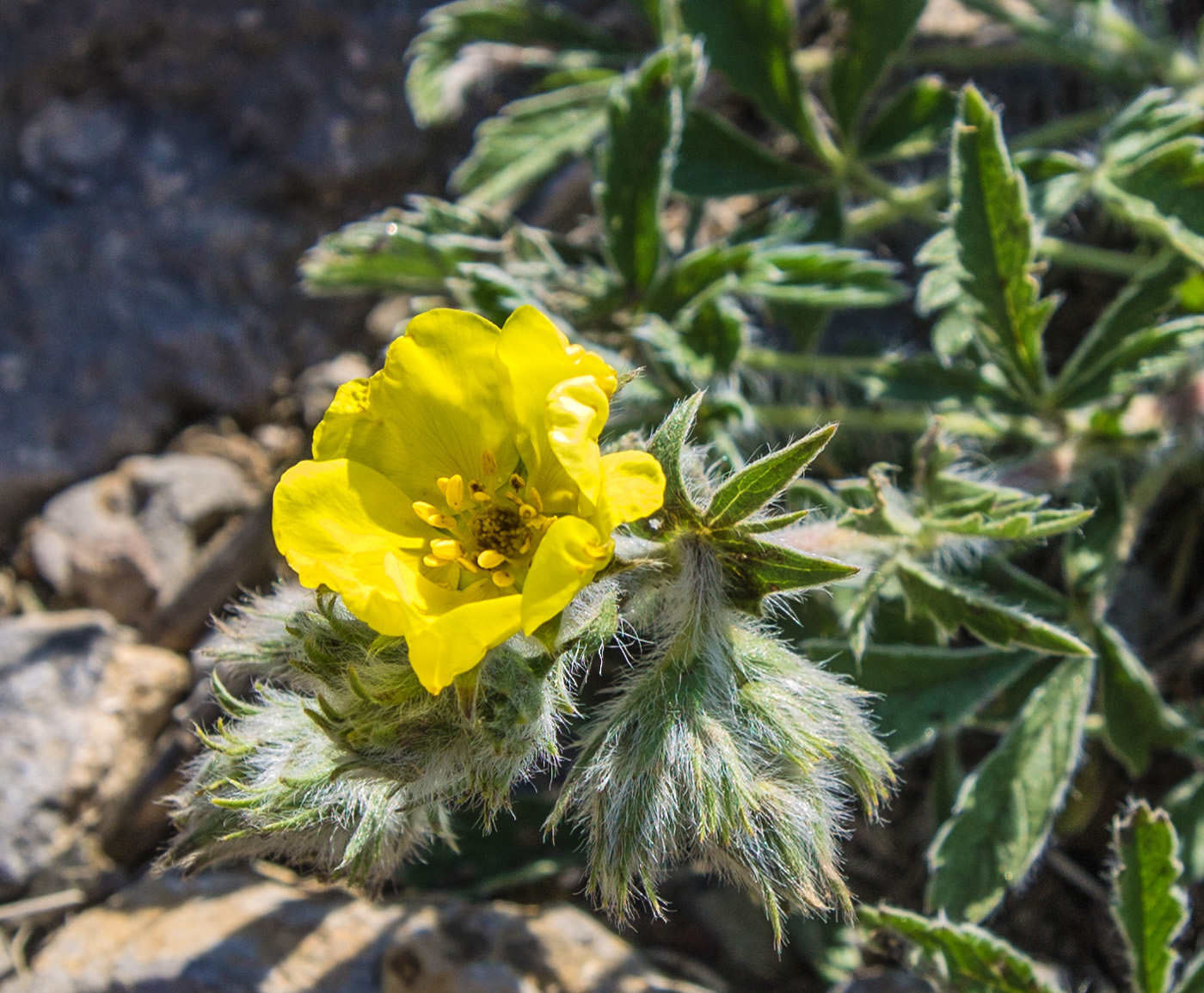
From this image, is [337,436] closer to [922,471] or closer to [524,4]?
[922,471]

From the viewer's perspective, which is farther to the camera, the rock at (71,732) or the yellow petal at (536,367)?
the rock at (71,732)

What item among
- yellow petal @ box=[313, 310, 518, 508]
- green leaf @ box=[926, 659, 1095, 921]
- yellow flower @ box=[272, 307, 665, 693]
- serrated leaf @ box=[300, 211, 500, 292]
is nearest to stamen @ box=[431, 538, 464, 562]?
yellow flower @ box=[272, 307, 665, 693]

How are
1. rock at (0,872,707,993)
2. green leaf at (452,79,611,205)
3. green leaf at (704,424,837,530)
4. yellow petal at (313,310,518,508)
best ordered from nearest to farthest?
1. green leaf at (704,424,837,530)
2. yellow petal at (313,310,518,508)
3. rock at (0,872,707,993)
4. green leaf at (452,79,611,205)

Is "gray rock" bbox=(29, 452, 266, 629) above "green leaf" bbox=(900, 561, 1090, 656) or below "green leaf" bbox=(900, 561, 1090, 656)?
below

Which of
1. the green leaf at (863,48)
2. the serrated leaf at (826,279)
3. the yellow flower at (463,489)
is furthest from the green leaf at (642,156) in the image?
the yellow flower at (463,489)

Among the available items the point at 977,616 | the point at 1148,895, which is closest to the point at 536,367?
the point at 977,616

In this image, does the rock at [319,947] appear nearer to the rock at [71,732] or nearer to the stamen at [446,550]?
the rock at [71,732]

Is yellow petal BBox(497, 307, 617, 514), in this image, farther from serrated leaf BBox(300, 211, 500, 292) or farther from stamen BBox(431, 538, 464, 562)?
serrated leaf BBox(300, 211, 500, 292)
